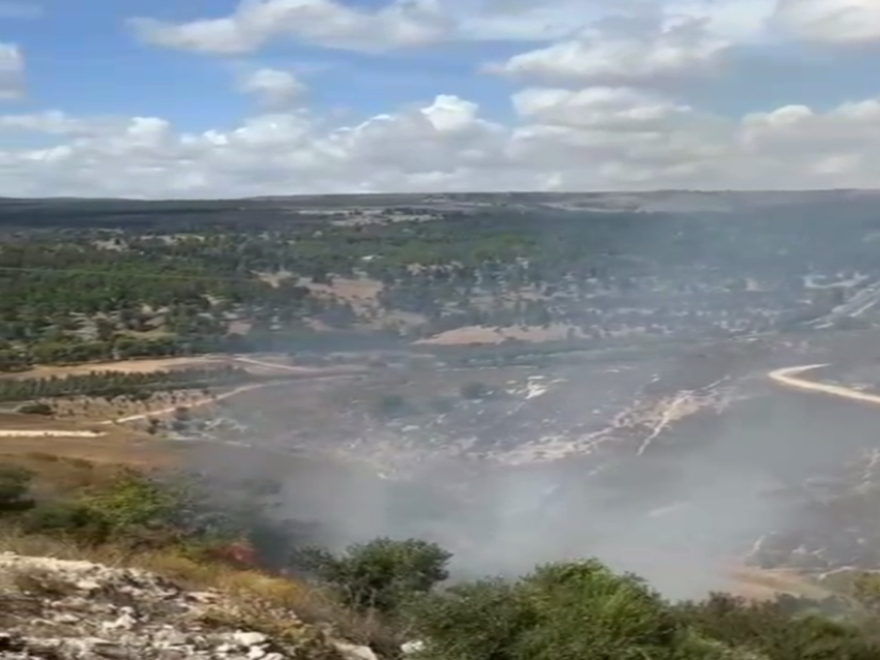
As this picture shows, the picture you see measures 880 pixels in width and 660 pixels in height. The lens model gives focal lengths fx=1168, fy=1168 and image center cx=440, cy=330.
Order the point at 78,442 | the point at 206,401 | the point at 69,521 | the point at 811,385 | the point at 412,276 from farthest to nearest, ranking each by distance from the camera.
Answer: the point at 412,276, the point at 811,385, the point at 206,401, the point at 78,442, the point at 69,521

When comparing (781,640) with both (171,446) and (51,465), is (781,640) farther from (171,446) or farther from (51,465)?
(171,446)

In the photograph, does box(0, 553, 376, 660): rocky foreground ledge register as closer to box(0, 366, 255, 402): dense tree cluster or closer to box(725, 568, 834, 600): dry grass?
box(725, 568, 834, 600): dry grass

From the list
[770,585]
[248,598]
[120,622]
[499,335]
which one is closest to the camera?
[120,622]

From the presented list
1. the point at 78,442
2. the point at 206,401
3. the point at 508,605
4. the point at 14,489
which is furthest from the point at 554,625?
the point at 206,401

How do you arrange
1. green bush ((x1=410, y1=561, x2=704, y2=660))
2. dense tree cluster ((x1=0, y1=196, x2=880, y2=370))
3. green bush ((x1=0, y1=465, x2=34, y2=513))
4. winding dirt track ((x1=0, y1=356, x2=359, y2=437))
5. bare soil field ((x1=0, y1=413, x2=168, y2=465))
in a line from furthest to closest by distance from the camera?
dense tree cluster ((x1=0, y1=196, x2=880, y2=370)) < winding dirt track ((x1=0, y1=356, x2=359, y2=437)) < bare soil field ((x1=0, y1=413, x2=168, y2=465)) < green bush ((x1=0, y1=465, x2=34, y2=513)) < green bush ((x1=410, y1=561, x2=704, y2=660))

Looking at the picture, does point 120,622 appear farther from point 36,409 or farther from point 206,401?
point 206,401

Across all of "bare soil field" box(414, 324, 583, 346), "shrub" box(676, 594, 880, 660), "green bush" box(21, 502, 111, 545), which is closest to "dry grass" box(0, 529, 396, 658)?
"green bush" box(21, 502, 111, 545)
